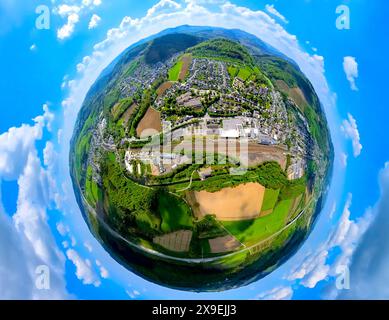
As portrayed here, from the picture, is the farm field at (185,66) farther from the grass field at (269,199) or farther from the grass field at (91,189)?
the grass field at (269,199)

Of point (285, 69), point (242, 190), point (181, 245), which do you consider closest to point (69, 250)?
point (181, 245)

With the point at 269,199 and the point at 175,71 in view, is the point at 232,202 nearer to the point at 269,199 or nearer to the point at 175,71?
the point at 269,199

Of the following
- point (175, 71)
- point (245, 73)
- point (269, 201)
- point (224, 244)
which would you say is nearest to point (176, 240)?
point (224, 244)

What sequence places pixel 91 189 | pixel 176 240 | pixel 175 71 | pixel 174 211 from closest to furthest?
pixel 174 211 → pixel 176 240 → pixel 175 71 → pixel 91 189

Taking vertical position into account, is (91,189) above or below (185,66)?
below

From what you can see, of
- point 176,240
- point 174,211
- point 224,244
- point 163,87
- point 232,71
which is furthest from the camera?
point 232,71

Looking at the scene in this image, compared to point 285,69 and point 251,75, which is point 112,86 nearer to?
point 251,75

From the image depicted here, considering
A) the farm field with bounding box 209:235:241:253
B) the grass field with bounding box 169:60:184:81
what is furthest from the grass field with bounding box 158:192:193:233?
the grass field with bounding box 169:60:184:81
